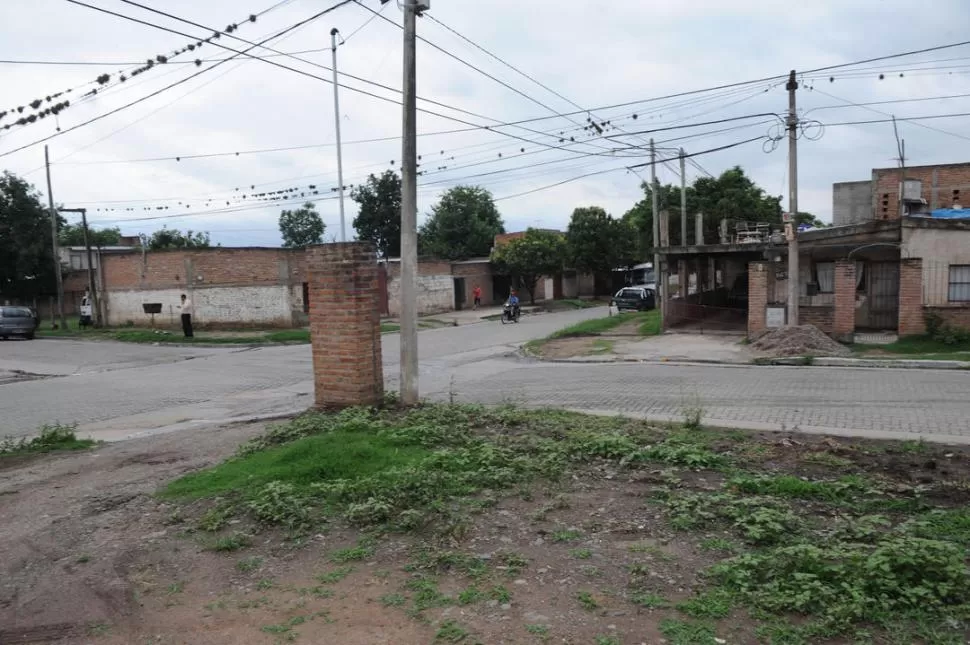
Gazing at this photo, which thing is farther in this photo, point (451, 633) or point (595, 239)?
point (595, 239)

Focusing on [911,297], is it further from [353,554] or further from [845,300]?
[353,554]

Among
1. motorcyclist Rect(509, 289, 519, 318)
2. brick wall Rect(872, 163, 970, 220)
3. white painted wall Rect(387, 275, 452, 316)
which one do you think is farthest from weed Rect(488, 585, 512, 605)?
brick wall Rect(872, 163, 970, 220)

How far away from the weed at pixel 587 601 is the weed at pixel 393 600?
3.25 feet

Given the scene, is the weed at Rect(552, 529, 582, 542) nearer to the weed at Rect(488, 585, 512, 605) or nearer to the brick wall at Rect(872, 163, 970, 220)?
the weed at Rect(488, 585, 512, 605)

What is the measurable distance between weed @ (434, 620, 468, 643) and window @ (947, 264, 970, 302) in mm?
18883

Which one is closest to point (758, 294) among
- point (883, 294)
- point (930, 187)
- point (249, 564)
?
point (883, 294)

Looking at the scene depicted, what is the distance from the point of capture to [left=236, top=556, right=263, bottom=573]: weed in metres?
4.48

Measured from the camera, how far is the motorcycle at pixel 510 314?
33.8 metres

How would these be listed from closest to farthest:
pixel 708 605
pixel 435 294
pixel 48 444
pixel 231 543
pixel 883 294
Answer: pixel 708 605, pixel 231 543, pixel 48 444, pixel 883 294, pixel 435 294

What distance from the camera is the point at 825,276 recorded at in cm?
2195

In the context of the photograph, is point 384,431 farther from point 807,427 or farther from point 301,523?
point 807,427

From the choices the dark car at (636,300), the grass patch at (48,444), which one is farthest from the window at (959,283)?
the grass patch at (48,444)

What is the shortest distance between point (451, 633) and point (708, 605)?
1.37 metres

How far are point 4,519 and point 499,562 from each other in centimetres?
444
